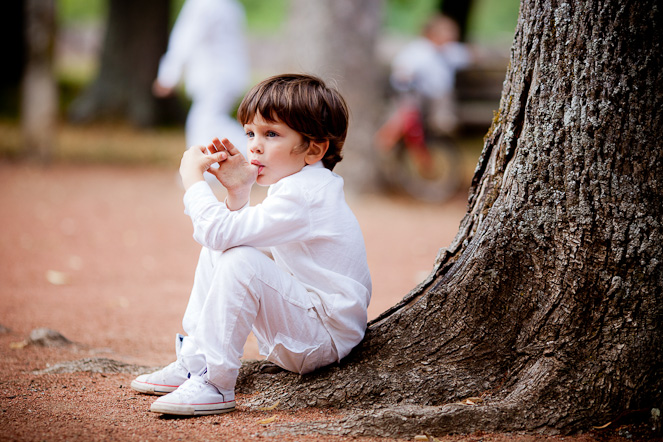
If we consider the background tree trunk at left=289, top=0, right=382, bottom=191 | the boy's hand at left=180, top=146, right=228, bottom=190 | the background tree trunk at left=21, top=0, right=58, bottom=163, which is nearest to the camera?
the boy's hand at left=180, top=146, right=228, bottom=190

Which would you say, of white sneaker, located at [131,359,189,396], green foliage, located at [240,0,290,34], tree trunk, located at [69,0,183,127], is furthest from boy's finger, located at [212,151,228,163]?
green foliage, located at [240,0,290,34]

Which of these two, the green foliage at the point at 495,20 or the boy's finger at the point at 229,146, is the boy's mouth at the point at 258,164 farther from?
the green foliage at the point at 495,20

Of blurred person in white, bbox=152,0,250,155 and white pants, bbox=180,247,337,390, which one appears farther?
blurred person in white, bbox=152,0,250,155

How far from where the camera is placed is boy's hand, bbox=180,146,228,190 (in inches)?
114

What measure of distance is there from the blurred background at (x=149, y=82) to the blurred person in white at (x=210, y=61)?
0.20m

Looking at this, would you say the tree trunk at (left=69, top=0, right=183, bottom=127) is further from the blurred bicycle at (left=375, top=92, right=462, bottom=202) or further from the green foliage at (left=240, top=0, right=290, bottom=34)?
the green foliage at (left=240, top=0, right=290, bottom=34)

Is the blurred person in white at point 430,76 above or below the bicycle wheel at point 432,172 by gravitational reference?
above

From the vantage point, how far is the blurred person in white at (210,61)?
28.2ft

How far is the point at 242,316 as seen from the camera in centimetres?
277

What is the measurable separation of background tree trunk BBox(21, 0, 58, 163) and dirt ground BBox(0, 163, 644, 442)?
0.51m

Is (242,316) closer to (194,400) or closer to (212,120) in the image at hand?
(194,400)

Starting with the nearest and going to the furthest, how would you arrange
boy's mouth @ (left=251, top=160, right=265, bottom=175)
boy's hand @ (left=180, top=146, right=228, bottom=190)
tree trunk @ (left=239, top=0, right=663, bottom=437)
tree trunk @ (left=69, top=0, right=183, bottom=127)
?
tree trunk @ (left=239, top=0, right=663, bottom=437) → boy's hand @ (left=180, top=146, right=228, bottom=190) → boy's mouth @ (left=251, top=160, right=265, bottom=175) → tree trunk @ (left=69, top=0, right=183, bottom=127)

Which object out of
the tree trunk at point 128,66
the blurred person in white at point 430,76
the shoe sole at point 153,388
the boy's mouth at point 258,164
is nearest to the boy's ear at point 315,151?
the boy's mouth at point 258,164

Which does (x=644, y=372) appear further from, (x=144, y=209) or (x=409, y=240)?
(x=144, y=209)
